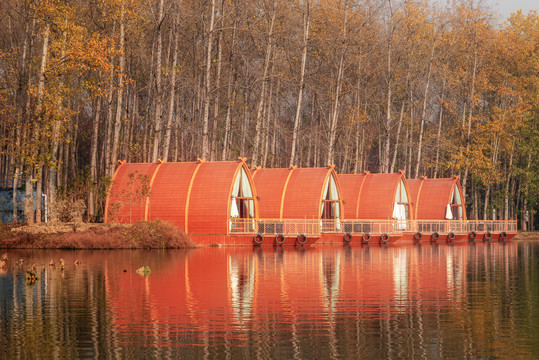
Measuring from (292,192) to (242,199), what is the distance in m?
4.09

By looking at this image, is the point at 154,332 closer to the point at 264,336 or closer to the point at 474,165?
the point at 264,336

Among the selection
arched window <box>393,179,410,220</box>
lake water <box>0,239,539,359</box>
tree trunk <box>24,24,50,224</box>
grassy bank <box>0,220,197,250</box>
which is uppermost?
tree trunk <box>24,24,50,224</box>

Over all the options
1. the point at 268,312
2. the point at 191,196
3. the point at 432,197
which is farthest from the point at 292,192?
the point at 268,312

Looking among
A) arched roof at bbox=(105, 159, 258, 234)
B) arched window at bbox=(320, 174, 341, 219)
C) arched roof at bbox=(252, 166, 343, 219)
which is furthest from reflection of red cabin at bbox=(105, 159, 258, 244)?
arched window at bbox=(320, 174, 341, 219)

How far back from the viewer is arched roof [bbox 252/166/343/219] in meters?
50.9

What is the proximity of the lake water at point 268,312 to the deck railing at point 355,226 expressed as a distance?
16.1 m

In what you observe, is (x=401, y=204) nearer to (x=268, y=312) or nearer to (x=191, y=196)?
(x=191, y=196)

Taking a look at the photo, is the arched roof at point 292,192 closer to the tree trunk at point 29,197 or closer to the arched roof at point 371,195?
the arched roof at point 371,195

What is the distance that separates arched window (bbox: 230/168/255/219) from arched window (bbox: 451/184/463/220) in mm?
23137

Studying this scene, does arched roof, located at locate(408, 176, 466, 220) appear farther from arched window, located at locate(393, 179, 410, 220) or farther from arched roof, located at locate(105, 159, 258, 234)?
arched roof, located at locate(105, 159, 258, 234)

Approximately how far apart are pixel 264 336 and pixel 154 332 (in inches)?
81.1

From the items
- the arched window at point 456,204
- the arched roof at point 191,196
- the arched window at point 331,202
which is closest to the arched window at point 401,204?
the arched window at point 456,204

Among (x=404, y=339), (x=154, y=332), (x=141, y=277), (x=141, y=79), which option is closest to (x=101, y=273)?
(x=141, y=277)

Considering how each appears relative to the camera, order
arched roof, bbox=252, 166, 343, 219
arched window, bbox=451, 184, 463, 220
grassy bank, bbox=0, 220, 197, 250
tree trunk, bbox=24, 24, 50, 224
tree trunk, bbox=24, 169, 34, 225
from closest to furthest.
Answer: grassy bank, bbox=0, 220, 197, 250, tree trunk, bbox=24, 24, 50, 224, tree trunk, bbox=24, 169, 34, 225, arched roof, bbox=252, 166, 343, 219, arched window, bbox=451, 184, 463, 220
